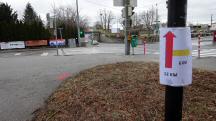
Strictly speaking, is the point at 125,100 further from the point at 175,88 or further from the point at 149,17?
the point at 149,17

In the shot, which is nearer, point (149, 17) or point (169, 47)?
point (169, 47)

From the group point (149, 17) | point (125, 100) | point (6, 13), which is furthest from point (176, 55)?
point (149, 17)

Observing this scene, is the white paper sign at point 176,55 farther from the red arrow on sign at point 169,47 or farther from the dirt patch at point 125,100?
the dirt patch at point 125,100

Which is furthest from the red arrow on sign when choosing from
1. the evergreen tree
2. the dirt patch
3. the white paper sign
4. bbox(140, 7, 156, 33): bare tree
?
bbox(140, 7, 156, 33): bare tree

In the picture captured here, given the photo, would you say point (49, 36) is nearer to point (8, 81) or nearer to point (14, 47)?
point (14, 47)

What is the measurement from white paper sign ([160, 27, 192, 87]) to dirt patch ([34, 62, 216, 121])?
167 cm

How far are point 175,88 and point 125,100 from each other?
2156 mm

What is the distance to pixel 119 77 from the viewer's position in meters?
5.36

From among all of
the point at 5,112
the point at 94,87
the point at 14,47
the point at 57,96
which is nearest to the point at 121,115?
the point at 94,87

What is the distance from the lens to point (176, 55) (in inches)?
72.2

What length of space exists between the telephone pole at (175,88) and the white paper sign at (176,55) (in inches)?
1.9

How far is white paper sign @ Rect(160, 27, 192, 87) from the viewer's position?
1.84 m

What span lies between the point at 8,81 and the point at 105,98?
4510 millimetres

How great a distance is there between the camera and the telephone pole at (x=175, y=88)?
1.82 meters
